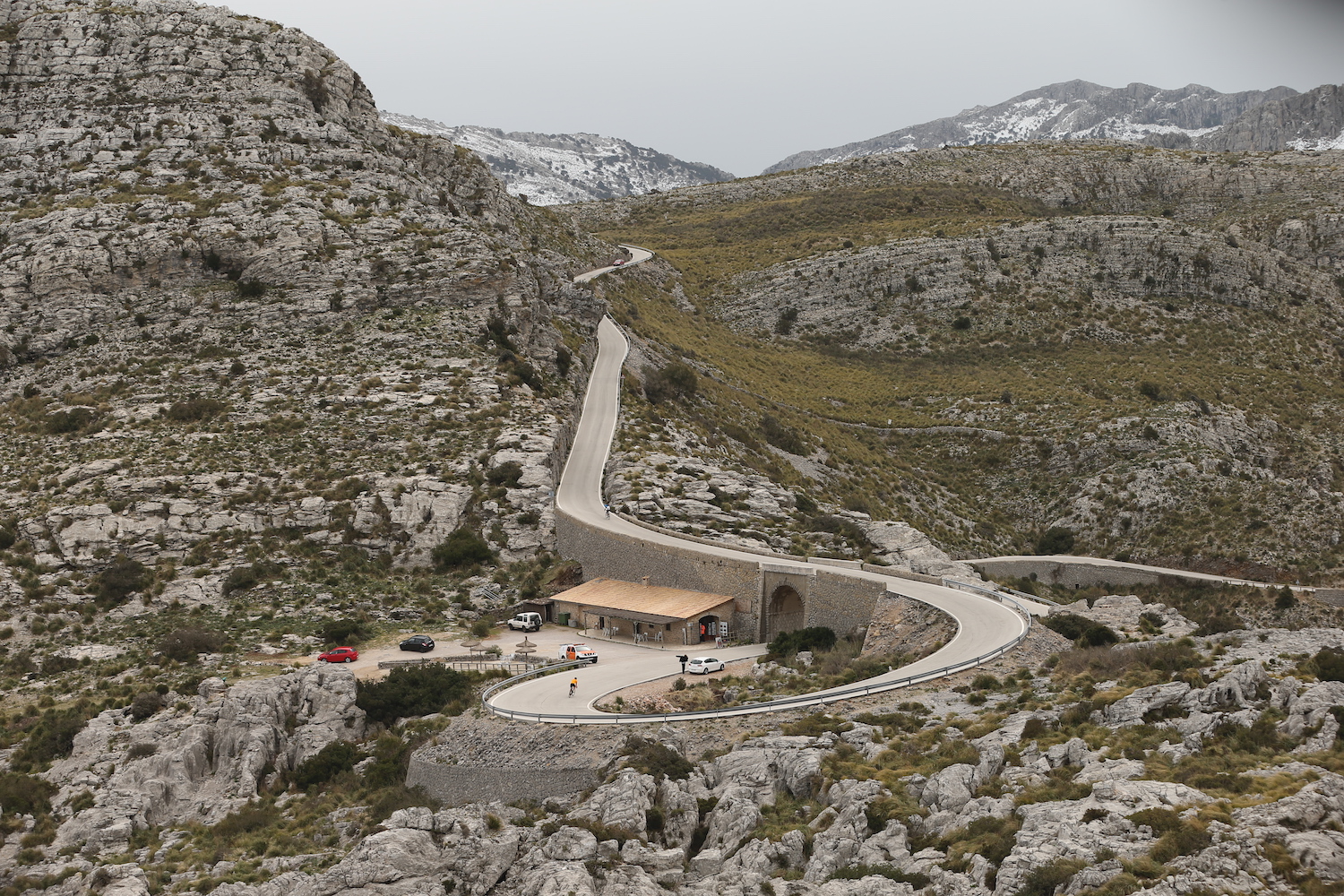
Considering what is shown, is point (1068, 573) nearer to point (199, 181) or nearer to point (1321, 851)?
point (1321, 851)

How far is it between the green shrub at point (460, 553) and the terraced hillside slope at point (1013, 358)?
9121mm

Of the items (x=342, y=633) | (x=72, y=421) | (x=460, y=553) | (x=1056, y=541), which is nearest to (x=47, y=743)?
(x=342, y=633)

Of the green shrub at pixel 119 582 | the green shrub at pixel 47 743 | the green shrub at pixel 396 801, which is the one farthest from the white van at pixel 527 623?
the green shrub at pixel 47 743

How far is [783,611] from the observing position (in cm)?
4728

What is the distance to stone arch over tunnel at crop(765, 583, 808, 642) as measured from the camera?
4684 cm

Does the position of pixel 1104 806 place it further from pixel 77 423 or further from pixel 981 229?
pixel 981 229

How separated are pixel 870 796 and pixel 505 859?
9.09 metres

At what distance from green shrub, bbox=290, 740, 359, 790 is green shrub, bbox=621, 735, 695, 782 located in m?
11.4

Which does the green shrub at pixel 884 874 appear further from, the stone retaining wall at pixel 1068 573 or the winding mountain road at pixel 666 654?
the stone retaining wall at pixel 1068 573

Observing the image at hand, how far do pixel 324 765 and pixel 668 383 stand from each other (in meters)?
47.5

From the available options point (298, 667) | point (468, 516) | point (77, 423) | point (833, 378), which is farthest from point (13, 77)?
point (833, 378)

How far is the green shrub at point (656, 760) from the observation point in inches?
1091

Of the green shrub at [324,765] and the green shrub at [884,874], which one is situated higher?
the green shrub at [884,874]

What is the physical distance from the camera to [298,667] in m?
41.1
